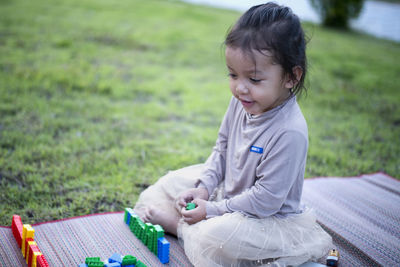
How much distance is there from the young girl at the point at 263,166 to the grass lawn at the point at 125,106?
1.32ft

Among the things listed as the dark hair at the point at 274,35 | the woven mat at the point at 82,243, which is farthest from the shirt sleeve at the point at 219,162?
the dark hair at the point at 274,35

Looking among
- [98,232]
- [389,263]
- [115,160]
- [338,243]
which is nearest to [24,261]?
[98,232]

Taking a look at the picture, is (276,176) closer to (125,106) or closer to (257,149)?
(257,149)

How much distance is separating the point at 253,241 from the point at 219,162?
55cm

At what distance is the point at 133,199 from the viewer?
8.46ft

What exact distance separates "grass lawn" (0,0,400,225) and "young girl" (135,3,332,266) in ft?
1.32

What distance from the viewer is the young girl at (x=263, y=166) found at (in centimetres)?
169

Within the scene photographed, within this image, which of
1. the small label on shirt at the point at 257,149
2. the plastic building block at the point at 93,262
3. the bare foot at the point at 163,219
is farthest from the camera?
the bare foot at the point at 163,219

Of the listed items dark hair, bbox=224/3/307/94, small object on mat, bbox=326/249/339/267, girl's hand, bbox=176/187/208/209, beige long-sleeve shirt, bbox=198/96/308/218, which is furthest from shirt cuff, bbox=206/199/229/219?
dark hair, bbox=224/3/307/94

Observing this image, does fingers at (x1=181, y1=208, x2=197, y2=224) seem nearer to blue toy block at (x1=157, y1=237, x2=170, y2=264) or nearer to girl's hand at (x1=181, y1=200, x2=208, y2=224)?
girl's hand at (x1=181, y1=200, x2=208, y2=224)

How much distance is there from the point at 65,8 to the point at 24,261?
7.13 metres

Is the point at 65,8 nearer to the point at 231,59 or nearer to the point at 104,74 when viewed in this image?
the point at 104,74

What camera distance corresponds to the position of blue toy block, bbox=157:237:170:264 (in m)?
1.88

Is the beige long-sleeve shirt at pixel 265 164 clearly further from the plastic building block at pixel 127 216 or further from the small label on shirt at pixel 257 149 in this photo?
the plastic building block at pixel 127 216
